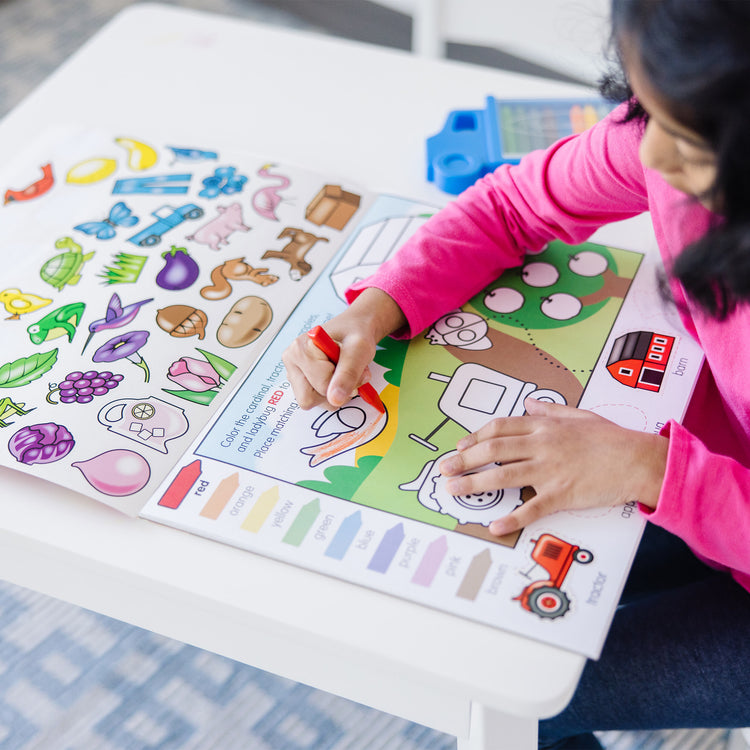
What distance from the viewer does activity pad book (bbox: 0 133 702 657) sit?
0.49 m

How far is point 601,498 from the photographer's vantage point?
0.51m

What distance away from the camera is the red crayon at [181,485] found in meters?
0.52

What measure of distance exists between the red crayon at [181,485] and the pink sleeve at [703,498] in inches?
11.3

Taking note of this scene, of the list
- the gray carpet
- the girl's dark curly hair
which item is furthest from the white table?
the gray carpet

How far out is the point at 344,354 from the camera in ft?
1.93

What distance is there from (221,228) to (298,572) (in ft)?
1.15

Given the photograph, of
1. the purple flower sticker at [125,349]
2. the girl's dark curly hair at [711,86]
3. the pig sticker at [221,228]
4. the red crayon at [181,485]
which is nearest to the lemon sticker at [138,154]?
the pig sticker at [221,228]

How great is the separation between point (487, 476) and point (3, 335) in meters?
0.38

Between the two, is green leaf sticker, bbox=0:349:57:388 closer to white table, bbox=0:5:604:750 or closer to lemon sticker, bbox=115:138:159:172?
white table, bbox=0:5:604:750

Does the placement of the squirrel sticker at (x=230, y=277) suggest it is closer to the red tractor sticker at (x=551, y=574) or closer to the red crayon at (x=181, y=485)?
the red crayon at (x=181, y=485)

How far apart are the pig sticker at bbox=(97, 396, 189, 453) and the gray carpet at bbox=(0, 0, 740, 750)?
1.64 feet

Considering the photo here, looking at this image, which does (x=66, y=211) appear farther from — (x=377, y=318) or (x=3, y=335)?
(x=377, y=318)

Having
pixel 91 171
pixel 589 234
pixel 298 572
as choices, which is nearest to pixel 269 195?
pixel 91 171

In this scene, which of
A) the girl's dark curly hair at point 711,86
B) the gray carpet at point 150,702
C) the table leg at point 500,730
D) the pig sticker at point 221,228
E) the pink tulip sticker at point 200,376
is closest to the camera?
the girl's dark curly hair at point 711,86
